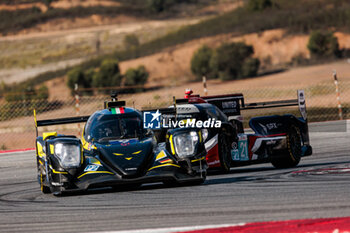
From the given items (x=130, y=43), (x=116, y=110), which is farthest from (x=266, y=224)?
(x=130, y=43)

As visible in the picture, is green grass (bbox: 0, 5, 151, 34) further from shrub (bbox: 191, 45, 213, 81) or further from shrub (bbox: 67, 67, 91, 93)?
shrub (bbox: 191, 45, 213, 81)

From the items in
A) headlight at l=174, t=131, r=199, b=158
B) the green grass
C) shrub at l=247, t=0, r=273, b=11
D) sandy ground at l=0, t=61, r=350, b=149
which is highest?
the green grass

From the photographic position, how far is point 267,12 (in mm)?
73688

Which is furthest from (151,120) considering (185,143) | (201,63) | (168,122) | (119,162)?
(201,63)

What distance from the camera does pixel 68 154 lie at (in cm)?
994

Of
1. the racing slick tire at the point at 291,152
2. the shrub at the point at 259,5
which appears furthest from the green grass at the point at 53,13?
the racing slick tire at the point at 291,152

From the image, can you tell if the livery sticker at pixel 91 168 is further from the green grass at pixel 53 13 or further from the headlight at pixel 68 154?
the green grass at pixel 53 13

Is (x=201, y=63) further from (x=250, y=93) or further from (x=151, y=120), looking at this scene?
(x=151, y=120)

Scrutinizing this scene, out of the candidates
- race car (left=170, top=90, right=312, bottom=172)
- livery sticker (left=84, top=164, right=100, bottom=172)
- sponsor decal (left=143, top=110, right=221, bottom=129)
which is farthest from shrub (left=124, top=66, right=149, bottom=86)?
livery sticker (left=84, top=164, right=100, bottom=172)

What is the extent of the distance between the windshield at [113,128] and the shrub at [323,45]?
159 ft

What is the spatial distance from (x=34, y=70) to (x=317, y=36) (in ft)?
101

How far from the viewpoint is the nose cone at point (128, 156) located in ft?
32.1

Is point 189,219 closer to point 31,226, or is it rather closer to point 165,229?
point 165,229

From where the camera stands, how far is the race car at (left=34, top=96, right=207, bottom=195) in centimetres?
978
